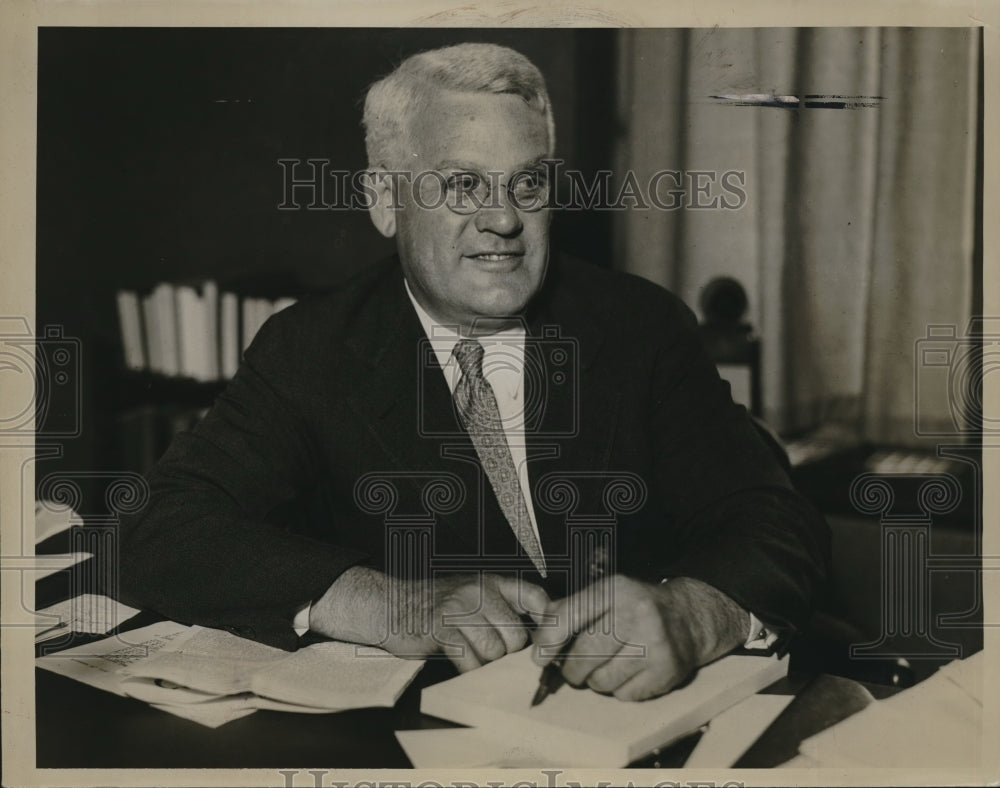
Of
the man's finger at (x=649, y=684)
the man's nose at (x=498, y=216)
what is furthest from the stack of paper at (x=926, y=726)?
the man's nose at (x=498, y=216)

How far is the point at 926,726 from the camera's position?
5.28 feet

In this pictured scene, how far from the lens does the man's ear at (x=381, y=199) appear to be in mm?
1586

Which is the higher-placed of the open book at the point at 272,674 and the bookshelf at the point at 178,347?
the bookshelf at the point at 178,347

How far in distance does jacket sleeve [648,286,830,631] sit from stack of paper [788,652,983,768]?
0.22 m

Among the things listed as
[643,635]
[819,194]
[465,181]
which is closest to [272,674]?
[643,635]

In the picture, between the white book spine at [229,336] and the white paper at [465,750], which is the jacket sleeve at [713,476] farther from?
the white book spine at [229,336]

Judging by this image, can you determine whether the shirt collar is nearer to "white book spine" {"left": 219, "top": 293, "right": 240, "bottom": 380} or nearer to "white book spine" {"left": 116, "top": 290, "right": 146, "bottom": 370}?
"white book spine" {"left": 219, "top": 293, "right": 240, "bottom": 380}

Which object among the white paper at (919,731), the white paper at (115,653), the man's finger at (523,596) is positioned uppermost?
the man's finger at (523,596)

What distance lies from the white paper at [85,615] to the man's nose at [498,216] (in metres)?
0.89

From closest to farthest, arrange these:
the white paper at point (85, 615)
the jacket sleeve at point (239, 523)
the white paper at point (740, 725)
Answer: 1. the white paper at point (740, 725)
2. the jacket sleeve at point (239, 523)
3. the white paper at point (85, 615)

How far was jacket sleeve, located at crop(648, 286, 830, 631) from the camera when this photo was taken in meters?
1.56

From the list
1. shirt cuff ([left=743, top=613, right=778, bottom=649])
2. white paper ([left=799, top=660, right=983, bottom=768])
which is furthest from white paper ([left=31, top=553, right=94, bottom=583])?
white paper ([left=799, top=660, right=983, bottom=768])

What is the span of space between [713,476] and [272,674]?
2.60 ft

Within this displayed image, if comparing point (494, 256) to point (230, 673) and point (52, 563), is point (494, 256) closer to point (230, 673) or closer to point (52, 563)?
point (230, 673)
